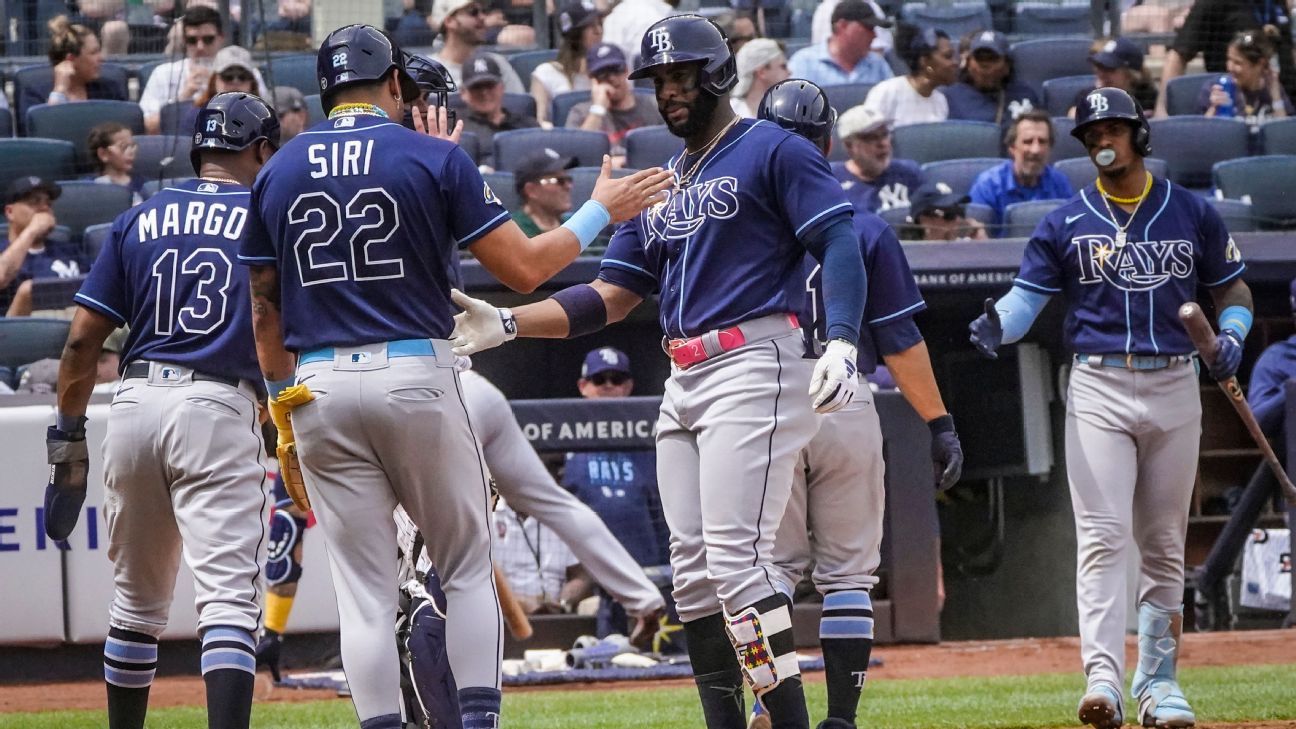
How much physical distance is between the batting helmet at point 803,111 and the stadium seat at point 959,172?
487 centimetres

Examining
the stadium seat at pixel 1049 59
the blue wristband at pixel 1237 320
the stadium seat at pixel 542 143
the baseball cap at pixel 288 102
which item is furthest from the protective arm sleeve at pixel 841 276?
the stadium seat at pixel 1049 59

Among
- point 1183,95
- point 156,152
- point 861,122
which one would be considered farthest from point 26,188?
point 1183,95

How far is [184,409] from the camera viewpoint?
4391 millimetres

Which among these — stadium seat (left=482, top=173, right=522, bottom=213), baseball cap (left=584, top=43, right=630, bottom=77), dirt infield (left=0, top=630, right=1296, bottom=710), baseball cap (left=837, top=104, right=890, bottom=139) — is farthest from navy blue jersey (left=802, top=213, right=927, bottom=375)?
baseball cap (left=584, top=43, right=630, bottom=77)

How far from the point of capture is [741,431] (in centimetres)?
389

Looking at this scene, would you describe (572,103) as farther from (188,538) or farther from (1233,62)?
(188,538)

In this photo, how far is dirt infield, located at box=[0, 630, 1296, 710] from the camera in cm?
684

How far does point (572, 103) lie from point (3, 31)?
362cm

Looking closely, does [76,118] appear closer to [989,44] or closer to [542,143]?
[542,143]

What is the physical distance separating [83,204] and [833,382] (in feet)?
20.6

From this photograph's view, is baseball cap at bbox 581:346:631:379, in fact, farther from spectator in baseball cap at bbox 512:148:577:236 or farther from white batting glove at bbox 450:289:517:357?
white batting glove at bbox 450:289:517:357

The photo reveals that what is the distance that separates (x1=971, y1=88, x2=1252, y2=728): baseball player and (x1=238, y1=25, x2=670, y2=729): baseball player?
6.91ft

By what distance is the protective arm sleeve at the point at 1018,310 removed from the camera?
17.7ft

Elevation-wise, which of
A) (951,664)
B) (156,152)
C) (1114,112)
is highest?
(1114,112)
